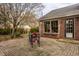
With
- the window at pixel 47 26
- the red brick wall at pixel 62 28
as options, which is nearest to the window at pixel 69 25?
the red brick wall at pixel 62 28

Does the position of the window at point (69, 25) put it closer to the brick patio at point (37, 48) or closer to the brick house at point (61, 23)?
the brick house at point (61, 23)

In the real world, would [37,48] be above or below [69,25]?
below

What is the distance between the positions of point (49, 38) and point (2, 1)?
167 centimetres

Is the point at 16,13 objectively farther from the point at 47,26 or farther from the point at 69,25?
the point at 69,25

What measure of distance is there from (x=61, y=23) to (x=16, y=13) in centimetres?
131

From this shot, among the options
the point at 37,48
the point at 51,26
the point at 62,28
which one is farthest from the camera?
the point at 51,26

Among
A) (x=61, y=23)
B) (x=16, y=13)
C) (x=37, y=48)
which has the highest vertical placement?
(x=16, y=13)

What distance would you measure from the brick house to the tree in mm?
379

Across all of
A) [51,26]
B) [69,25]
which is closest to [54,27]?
[51,26]

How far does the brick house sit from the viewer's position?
14.2 feet

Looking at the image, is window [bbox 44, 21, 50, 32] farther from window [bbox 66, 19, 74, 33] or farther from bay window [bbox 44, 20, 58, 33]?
window [bbox 66, 19, 74, 33]

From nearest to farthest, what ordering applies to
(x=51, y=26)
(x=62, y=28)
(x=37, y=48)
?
(x=37, y=48) → (x=62, y=28) → (x=51, y=26)

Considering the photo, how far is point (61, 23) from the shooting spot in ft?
14.6

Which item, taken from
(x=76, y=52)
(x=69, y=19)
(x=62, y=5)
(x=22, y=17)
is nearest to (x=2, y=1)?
(x=22, y=17)
